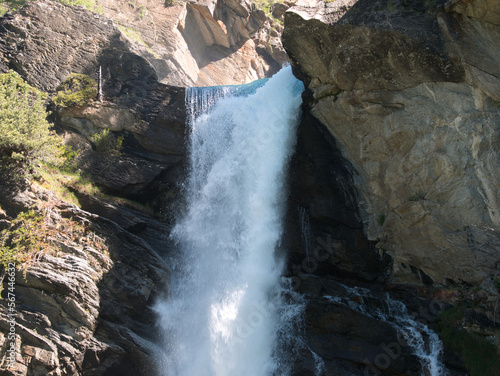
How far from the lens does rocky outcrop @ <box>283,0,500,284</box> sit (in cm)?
991

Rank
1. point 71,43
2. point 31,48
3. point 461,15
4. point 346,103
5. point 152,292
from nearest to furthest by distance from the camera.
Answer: point 461,15 → point 152,292 → point 346,103 → point 31,48 → point 71,43

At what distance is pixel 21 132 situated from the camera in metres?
11.1

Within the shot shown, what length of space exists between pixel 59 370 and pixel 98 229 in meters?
3.66

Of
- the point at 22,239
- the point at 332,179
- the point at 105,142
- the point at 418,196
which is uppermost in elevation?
the point at 418,196

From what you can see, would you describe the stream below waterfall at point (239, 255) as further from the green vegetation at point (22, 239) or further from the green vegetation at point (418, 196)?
the green vegetation at point (22, 239)

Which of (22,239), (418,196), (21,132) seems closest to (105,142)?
(21,132)

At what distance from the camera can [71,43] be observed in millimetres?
15180

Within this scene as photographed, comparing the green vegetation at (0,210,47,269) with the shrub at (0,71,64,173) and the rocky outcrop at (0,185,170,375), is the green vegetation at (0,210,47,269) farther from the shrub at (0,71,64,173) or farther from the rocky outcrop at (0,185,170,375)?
the shrub at (0,71,64,173)

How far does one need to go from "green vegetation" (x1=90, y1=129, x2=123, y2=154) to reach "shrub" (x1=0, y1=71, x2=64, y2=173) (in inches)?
66.3

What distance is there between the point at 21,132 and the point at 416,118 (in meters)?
10.9

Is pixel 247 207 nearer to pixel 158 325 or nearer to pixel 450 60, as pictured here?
pixel 158 325

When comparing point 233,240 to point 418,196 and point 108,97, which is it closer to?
point 418,196

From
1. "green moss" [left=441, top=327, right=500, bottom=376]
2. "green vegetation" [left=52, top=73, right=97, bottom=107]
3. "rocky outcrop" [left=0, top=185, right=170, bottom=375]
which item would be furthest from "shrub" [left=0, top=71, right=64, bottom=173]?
"green moss" [left=441, top=327, right=500, bottom=376]

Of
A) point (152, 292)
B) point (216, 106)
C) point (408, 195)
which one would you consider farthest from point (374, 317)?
point (216, 106)
